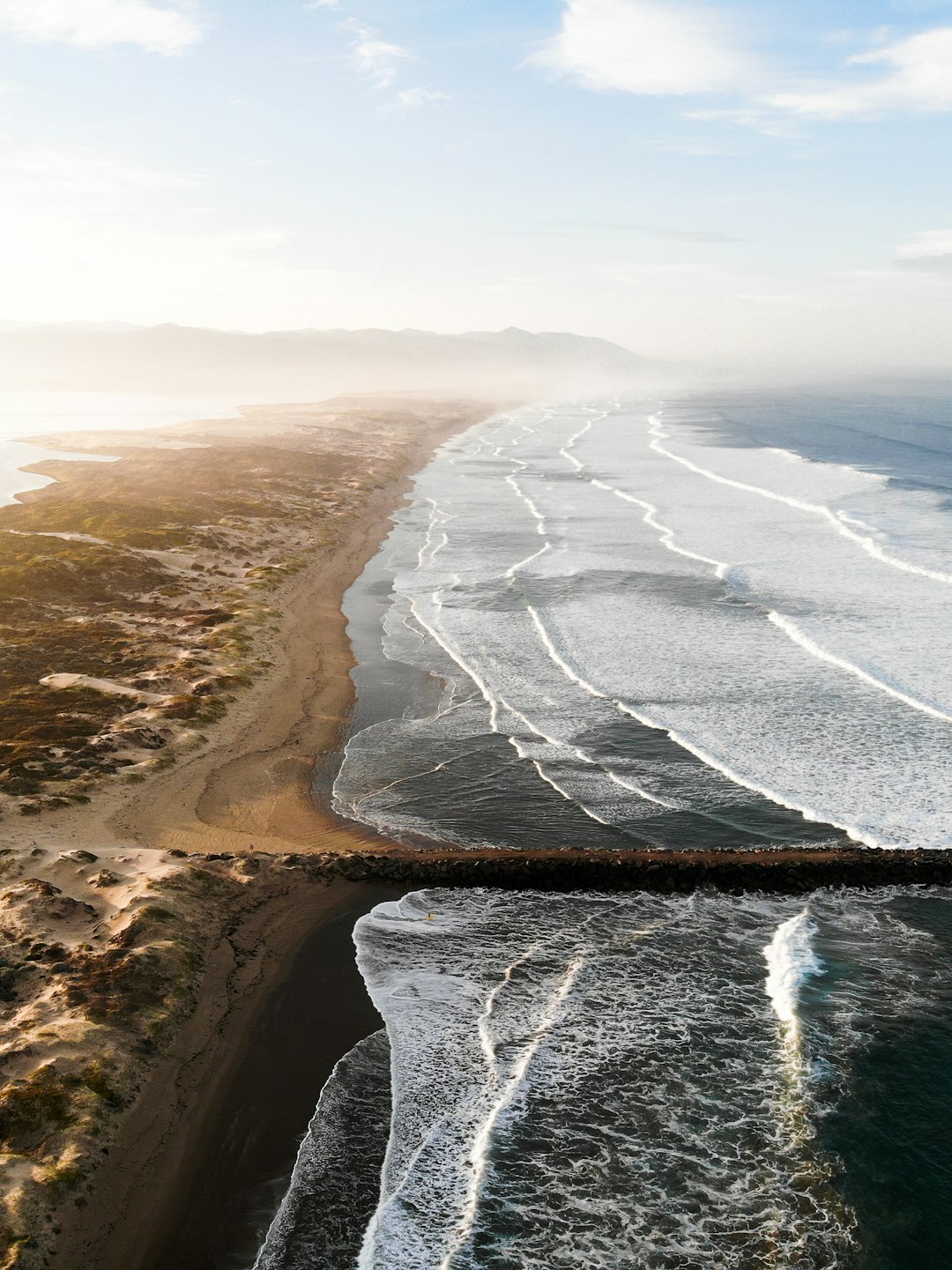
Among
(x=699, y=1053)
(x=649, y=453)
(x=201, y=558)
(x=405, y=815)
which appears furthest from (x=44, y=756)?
(x=649, y=453)

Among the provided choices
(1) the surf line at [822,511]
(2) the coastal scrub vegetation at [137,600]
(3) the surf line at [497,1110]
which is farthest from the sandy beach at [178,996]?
(1) the surf line at [822,511]

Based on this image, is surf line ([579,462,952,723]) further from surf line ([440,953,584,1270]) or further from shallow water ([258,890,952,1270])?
surf line ([440,953,584,1270])

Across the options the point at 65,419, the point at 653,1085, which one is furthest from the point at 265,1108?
the point at 65,419

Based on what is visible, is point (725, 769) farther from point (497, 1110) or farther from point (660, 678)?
point (497, 1110)

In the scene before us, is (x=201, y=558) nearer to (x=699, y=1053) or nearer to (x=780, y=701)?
(x=780, y=701)

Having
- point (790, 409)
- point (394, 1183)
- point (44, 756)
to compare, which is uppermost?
point (790, 409)

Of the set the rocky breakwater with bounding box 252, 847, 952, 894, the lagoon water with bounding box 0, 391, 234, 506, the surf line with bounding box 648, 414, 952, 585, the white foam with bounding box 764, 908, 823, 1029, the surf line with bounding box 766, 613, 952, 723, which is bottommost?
the white foam with bounding box 764, 908, 823, 1029

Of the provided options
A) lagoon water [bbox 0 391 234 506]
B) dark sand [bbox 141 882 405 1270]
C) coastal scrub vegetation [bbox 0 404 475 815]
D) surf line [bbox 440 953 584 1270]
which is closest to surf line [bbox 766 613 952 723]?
surf line [bbox 440 953 584 1270]
